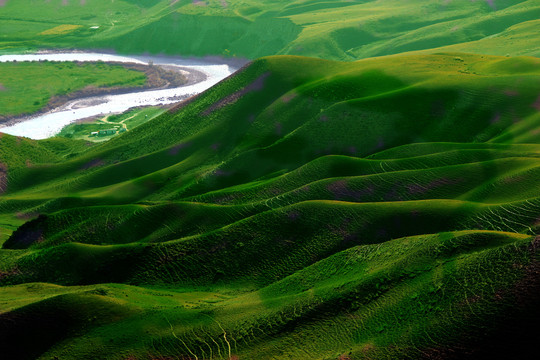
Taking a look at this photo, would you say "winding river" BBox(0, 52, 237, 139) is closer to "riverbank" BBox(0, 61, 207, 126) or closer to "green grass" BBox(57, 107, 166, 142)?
A: "riverbank" BBox(0, 61, 207, 126)

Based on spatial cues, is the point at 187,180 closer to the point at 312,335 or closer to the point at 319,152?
Answer: the point at 319,152

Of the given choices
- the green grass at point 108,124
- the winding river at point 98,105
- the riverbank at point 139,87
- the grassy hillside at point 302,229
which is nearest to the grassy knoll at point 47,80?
the riverbank at point 139,87

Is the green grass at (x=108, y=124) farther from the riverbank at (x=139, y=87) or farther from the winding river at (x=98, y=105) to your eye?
the riverbank at (x=139, y=87)

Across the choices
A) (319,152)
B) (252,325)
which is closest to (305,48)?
(319,152)

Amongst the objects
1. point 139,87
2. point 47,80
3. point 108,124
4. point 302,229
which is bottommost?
point 108,124

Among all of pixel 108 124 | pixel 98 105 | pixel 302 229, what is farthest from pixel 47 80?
pixel 302 229

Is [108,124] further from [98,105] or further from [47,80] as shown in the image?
[47,80]
